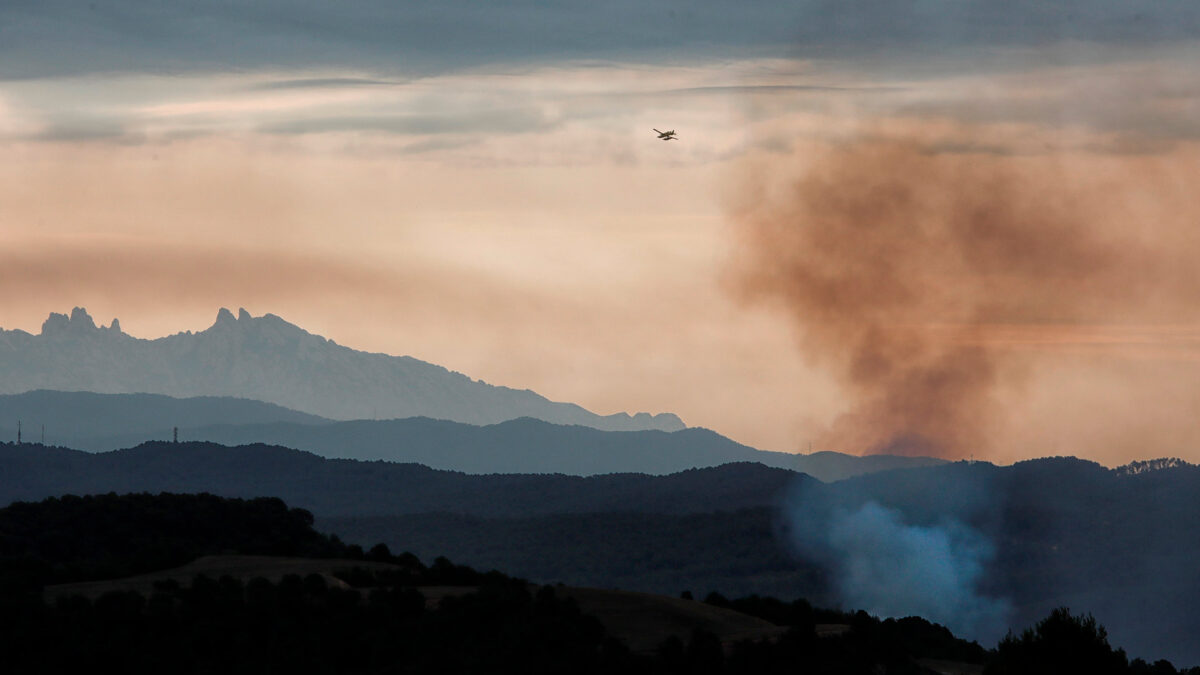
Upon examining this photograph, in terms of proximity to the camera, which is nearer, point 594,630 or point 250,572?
point 594,630

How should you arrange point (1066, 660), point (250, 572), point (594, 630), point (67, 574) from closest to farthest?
point (1066, 660) < point (594, 630) < point (250, 572) < point (67, 574)

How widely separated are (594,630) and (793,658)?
521 inches

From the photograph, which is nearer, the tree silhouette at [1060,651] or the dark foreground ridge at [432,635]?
the tree silhouette at [1060,651]

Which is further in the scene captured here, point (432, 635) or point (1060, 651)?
point (432, 635)

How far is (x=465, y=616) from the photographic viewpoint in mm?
115000

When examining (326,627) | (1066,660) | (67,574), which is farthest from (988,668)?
(67,574)

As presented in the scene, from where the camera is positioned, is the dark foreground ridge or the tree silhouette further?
the dark foreground ridge

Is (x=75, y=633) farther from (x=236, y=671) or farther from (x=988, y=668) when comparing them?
(x=988, y=668)

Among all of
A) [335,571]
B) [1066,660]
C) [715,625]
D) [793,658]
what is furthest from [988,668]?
[335,571]

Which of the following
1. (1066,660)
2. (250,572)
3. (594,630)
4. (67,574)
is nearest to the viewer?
(1066,660)

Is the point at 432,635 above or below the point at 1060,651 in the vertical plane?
below

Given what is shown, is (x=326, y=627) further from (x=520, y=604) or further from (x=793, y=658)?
(x=793, y=658)

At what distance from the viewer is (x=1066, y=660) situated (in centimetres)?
10456

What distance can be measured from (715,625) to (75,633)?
43.2 meters
